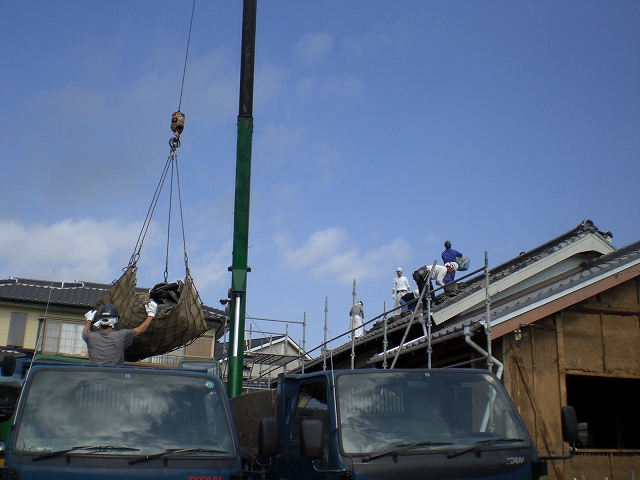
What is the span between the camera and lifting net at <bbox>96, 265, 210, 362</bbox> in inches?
369

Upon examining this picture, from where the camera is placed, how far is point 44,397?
5.50 meters

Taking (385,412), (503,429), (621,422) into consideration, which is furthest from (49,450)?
(621,422)

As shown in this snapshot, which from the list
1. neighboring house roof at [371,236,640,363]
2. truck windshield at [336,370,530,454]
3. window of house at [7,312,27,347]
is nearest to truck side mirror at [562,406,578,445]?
truck windshield at [336,370,530,454]

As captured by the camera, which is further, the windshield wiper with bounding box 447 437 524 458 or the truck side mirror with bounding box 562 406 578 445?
the truck side mirror with bounding box 562 406 578 445

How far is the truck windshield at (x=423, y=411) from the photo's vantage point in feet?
17.9

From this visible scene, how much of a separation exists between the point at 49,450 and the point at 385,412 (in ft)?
7.88

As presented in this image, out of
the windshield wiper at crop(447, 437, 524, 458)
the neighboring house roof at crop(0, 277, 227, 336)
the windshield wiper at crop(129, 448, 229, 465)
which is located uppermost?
the neighboring house roof at crop(0, 277, 227, 336)

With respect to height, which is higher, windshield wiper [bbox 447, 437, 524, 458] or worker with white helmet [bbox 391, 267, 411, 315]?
worker with white helmet [bbox 391, 267, 411, 315]

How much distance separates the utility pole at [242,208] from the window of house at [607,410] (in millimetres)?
6504

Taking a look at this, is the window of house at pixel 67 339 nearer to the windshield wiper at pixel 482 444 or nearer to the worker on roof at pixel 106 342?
the worker on roof at pixel 106 342

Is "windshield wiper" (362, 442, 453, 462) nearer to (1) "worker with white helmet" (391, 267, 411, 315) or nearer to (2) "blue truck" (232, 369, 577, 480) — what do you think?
(2) "blue truck" (232, 369, 577, 480)

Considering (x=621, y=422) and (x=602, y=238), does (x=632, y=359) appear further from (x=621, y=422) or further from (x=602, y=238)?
(x=602, y=238)

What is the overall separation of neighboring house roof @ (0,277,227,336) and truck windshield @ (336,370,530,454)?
59.9 ft

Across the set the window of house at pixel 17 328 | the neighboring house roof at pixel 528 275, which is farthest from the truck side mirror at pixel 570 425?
the window of house at pixel 17 328
